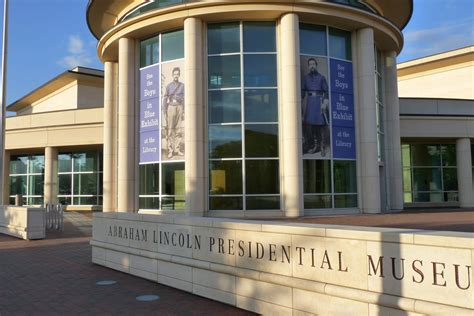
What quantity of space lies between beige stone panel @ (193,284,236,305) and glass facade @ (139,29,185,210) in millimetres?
11468

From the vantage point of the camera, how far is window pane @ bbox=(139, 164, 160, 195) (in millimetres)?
19744

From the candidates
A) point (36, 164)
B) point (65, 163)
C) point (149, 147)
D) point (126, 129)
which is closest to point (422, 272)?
point (149, 147)

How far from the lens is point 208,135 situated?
61.9ft

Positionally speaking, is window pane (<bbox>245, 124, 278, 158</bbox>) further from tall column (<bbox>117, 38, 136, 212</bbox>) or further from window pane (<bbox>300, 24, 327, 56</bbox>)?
tall column (<bbox>117, 38, 136, 212</bbox>)

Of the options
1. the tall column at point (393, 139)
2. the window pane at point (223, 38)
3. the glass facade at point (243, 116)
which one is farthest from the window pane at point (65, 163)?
the tall column at point (393, 139)

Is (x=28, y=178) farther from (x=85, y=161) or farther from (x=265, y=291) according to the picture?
(x=265, y=291)

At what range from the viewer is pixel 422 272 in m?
4.59

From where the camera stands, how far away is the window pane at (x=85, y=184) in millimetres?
31406

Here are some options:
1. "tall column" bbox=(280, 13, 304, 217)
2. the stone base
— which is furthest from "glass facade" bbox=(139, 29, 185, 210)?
the stone base

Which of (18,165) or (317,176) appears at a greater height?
(18,165)

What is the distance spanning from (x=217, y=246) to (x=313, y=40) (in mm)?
14456

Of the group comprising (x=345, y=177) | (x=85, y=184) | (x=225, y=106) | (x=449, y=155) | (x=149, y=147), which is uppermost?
(x=225, y=106)

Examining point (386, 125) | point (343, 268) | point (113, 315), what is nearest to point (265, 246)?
point (343, 268)

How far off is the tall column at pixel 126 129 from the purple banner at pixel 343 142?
8.87 metres
